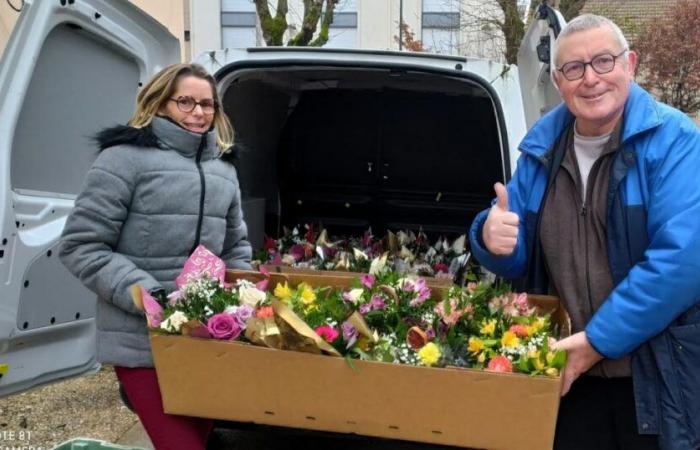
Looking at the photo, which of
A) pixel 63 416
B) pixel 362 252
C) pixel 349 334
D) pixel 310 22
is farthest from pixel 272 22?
pixel 349 334

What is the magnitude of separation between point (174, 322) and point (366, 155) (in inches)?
128

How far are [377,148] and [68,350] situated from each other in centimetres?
278

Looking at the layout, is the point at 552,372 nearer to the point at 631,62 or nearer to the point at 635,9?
the point at 631,62

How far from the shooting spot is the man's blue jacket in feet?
4.94

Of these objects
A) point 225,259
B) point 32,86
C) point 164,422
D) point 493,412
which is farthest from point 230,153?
point 493,412

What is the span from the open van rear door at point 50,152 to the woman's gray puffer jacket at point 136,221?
0.40m

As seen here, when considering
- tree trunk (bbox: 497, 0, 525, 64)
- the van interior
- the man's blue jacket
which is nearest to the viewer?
the man's blue jacket

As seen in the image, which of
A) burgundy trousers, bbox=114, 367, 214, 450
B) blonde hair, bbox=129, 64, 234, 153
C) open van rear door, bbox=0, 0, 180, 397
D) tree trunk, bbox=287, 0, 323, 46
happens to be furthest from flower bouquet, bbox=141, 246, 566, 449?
tree trunk, bbox=287, 0, 323, 46

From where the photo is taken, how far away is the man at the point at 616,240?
1.53m

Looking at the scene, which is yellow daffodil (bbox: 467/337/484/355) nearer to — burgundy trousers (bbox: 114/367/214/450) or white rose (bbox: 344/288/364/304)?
white rose (bbox: 344/288/364/304)

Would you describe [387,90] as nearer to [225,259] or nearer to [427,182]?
[427,182]

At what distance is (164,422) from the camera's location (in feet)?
6.39

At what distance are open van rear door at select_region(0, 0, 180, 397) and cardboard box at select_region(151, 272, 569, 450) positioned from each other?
0.80 m

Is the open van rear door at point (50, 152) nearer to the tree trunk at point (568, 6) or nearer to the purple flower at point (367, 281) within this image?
the purple flower at point (367, 281)
